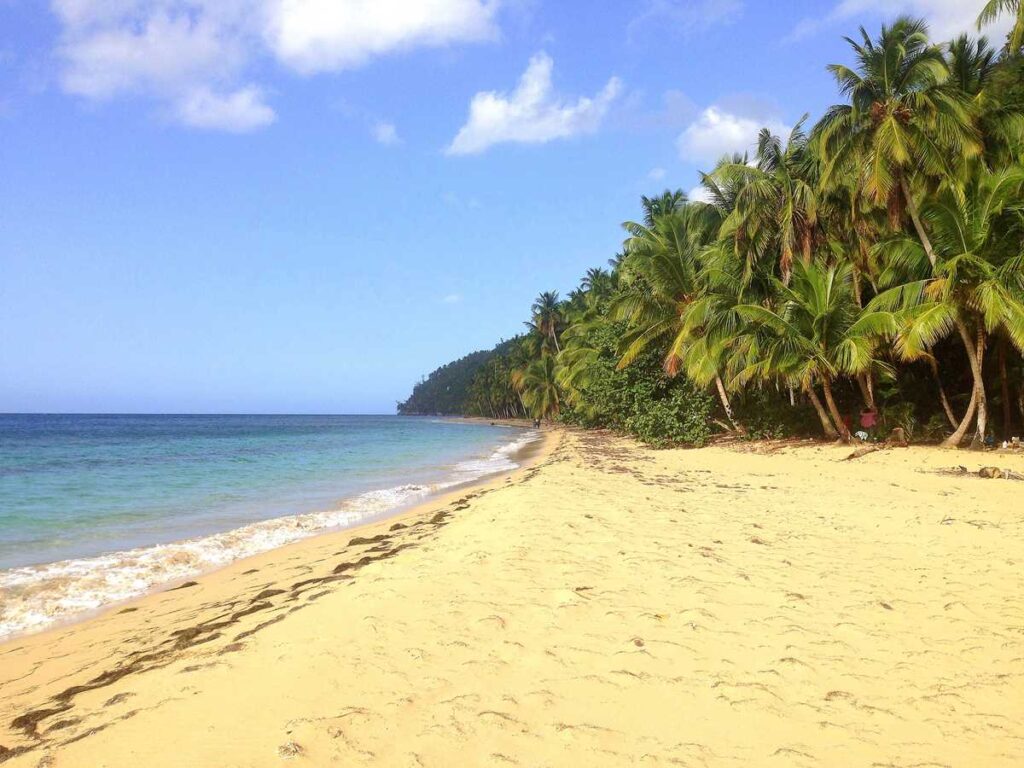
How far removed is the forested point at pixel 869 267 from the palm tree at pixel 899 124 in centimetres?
4

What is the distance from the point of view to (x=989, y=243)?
1345 cm

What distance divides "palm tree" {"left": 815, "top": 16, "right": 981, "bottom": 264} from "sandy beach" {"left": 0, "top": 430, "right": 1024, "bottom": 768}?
10.3 metres

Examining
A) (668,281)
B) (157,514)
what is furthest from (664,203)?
(157,514)

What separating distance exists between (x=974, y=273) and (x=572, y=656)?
1424 centimetres

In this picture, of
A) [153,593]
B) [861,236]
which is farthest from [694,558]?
[861,236]

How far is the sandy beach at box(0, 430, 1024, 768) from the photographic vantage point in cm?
288

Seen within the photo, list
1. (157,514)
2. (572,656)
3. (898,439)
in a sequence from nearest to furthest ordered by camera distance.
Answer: (572,656) → (157,514) → (898,439)

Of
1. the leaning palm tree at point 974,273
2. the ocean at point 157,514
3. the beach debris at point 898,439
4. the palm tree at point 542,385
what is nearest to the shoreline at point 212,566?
the ocean at point 157,514

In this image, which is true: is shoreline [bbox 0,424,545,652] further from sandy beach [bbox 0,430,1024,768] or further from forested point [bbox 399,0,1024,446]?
forested point [bbox 399,0,1024,446]

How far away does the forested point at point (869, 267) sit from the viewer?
13.5 metres

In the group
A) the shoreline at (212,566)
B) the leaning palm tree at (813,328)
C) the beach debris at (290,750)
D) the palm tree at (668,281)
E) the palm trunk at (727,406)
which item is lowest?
the shoreline at (212,566)

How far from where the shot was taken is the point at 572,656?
3758 mm

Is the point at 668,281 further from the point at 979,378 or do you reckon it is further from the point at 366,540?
the point at 366,540

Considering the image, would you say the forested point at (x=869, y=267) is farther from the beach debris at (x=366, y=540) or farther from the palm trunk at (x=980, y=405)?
the beach debris at (x=366, y=540)
